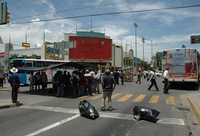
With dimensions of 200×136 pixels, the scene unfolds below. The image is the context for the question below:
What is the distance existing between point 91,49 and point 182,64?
63.3m

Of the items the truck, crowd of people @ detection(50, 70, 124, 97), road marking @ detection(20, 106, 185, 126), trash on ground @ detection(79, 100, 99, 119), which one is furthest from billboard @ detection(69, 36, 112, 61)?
trash on ground @ detection(79, 100, 99, 119)

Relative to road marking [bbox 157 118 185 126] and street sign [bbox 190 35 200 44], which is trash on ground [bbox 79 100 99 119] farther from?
street sign [bbox 190 35 200 44]

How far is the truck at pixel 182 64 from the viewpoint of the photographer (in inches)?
1252

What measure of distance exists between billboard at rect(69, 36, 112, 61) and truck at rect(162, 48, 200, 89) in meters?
60.3

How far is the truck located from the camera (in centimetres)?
3181

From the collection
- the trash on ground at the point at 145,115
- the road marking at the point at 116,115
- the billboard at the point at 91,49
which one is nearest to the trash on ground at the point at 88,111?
the road marking at the point at 116,115

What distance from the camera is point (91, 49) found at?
94500mm

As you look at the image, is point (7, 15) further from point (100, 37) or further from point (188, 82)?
point (100, 37)

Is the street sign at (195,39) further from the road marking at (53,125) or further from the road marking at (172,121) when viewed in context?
the road marking at (53,125)

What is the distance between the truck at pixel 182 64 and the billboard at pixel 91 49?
6027 centimetres

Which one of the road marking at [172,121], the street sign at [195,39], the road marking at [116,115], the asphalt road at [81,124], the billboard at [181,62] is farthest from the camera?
the billboard at [181,62]

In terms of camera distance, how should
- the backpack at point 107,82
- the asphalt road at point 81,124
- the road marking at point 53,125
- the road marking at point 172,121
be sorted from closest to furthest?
the road marking at point 53,125
the asphalt road at point 81,124
the road marking at point 172,121
the backpack at point 107,82

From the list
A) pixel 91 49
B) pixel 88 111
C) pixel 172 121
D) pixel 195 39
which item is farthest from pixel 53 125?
pixel 91 49

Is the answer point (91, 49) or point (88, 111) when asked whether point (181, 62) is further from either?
point (91, 49)
